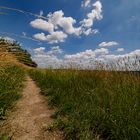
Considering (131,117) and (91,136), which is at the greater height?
(131,117)

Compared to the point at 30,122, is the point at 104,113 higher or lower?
higher

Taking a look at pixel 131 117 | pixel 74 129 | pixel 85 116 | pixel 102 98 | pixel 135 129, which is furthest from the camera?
pixel 102 98

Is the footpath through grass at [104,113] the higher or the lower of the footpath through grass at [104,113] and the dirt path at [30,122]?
the higher

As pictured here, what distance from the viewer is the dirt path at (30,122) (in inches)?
158

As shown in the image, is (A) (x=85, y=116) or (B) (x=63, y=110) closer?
(A) (x=85, y=116)

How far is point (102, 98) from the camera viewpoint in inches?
191

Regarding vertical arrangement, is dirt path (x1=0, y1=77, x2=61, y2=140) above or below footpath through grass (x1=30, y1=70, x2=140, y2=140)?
below

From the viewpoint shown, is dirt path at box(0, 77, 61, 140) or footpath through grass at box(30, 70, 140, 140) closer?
footpath through grass at box(30, 70, 140, 140)

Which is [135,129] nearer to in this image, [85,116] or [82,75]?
[85,116]

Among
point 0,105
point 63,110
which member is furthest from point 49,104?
point 0,105

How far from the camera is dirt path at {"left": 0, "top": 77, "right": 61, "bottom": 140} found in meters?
4.02

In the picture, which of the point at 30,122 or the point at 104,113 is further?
the point at 30,122

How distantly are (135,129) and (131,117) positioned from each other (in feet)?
0.91

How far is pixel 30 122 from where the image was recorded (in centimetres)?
471
